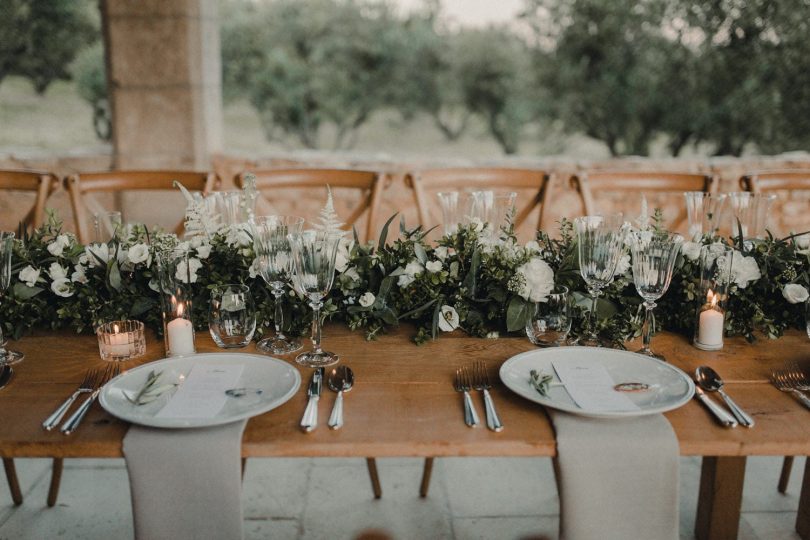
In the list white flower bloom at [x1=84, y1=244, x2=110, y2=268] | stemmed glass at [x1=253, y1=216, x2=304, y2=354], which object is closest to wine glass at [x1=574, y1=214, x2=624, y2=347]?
stemmed glass at [x1=253, y1=216, x2=304, y2=354]

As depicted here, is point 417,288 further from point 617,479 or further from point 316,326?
point 617,479

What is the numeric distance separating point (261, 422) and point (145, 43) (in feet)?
9.55

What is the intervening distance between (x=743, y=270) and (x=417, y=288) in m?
0.65

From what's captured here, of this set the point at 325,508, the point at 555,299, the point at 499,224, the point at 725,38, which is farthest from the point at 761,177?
the point at 725,38

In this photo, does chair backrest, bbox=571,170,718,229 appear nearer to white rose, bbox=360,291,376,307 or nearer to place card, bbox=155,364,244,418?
white rose, bbox=360,291,376,307

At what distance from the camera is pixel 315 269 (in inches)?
47.2

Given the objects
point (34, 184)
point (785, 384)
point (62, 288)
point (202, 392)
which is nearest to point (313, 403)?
point (202, 392)

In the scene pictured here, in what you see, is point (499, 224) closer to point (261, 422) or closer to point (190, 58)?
point (261, 422)

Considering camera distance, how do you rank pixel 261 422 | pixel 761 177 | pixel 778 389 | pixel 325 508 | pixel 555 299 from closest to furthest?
pixel 261 422 < pixel 778 389 < pixel 555 299 < pixel 325 508 < pixel 761 177

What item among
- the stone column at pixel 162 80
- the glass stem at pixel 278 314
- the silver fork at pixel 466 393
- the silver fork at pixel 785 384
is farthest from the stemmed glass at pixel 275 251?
the stone column at pixel 162 80

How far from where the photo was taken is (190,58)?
11.1 ft

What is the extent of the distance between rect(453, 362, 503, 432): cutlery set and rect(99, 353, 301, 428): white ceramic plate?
27 cm

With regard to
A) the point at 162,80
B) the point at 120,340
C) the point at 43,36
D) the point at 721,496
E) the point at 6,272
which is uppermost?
the point at 43,36

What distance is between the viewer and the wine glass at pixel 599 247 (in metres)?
1.24
